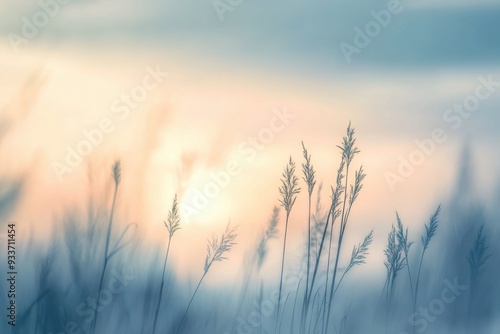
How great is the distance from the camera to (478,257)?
567cm

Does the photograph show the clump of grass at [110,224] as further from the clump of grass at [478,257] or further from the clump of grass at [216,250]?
the clump of grass at [478,257]

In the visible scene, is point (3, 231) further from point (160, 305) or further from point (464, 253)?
point (464, 253)

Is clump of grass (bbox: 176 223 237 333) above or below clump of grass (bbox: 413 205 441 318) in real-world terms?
below

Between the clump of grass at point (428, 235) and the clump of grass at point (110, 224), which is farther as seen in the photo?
the clump of grass at point (428, 235)

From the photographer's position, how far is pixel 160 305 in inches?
205

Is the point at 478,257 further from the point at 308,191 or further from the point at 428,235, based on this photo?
the point at 308,191

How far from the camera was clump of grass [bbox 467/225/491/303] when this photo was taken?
566 cm

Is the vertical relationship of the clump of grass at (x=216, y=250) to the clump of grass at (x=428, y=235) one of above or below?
below

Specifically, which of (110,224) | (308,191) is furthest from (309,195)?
(110,224)

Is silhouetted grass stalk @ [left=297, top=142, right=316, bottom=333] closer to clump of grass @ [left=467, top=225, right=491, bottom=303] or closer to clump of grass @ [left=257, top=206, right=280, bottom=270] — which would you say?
clump of grass @ [left=257, top=206, right=280, bottom=270]

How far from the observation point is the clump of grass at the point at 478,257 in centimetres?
566

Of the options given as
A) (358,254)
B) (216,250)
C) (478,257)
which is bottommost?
(216,250)

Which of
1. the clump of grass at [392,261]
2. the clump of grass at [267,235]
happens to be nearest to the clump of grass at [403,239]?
the clump of grass at [392,261]

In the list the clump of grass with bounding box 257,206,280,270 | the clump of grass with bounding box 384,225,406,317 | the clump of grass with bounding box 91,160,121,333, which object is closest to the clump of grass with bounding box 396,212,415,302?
the clump of grass with bounding box 384,225,406,317
